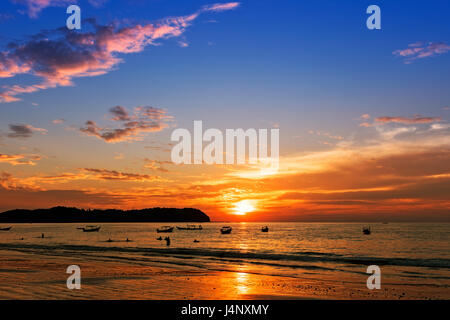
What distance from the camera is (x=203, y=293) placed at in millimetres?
23094

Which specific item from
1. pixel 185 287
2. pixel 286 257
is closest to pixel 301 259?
pixel 286 257

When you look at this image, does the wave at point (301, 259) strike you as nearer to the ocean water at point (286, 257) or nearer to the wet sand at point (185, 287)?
the ocean water at point (286, 257)

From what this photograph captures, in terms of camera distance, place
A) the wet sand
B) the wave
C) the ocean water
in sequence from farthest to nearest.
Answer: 1. the wave
2. the ocean water
3. the wet sand

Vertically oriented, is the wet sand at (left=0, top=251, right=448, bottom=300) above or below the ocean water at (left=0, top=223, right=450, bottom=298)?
above

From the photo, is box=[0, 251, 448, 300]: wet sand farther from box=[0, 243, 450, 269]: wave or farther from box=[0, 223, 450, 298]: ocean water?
box=[0, 243, 450, 269]: wave

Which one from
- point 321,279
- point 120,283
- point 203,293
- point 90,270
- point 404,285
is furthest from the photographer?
point 90,270

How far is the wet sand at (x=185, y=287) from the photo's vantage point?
22266 millimetres

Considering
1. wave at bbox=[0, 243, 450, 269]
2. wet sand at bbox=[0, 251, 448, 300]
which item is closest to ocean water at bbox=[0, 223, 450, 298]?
wave at bbox=[0, 243, 450, 269]

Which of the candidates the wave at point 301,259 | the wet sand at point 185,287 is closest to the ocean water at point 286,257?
the wave at point 301,259

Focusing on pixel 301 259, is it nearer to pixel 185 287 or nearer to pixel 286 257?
pixel 286 257

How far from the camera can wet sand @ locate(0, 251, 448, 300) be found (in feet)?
73.0
